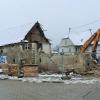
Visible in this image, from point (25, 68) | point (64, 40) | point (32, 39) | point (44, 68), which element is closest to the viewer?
point (25, 68)

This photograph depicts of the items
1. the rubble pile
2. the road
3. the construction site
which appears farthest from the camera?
the construction site

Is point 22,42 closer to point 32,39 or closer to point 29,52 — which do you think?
point 32,39

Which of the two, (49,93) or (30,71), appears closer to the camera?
(49,93)

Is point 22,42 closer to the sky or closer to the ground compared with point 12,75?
closer to the sky

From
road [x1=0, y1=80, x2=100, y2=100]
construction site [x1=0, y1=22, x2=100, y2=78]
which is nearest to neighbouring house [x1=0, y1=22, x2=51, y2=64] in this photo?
construction site [x1=0, y1=22, x2=100, y2=78]

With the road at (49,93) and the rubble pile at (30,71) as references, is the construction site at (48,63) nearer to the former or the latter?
the rubble pile at (30,71)

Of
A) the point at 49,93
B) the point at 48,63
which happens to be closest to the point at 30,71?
the point at 48,63

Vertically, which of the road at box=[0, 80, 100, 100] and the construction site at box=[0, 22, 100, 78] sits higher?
the construction site at box=[0, 22, 100, 78]

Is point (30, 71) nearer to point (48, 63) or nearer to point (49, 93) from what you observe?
point (48, 63)

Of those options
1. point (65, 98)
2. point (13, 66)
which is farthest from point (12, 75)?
point (65, 98)

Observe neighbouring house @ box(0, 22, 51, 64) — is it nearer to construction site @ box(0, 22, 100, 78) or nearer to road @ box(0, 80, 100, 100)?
construction site @ box(0, 22, 100, 78)

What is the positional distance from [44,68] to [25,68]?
6284 millimetres

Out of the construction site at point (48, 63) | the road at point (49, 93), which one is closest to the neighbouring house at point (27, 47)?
the construction site at point (48, 63)

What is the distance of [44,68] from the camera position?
3894cm
